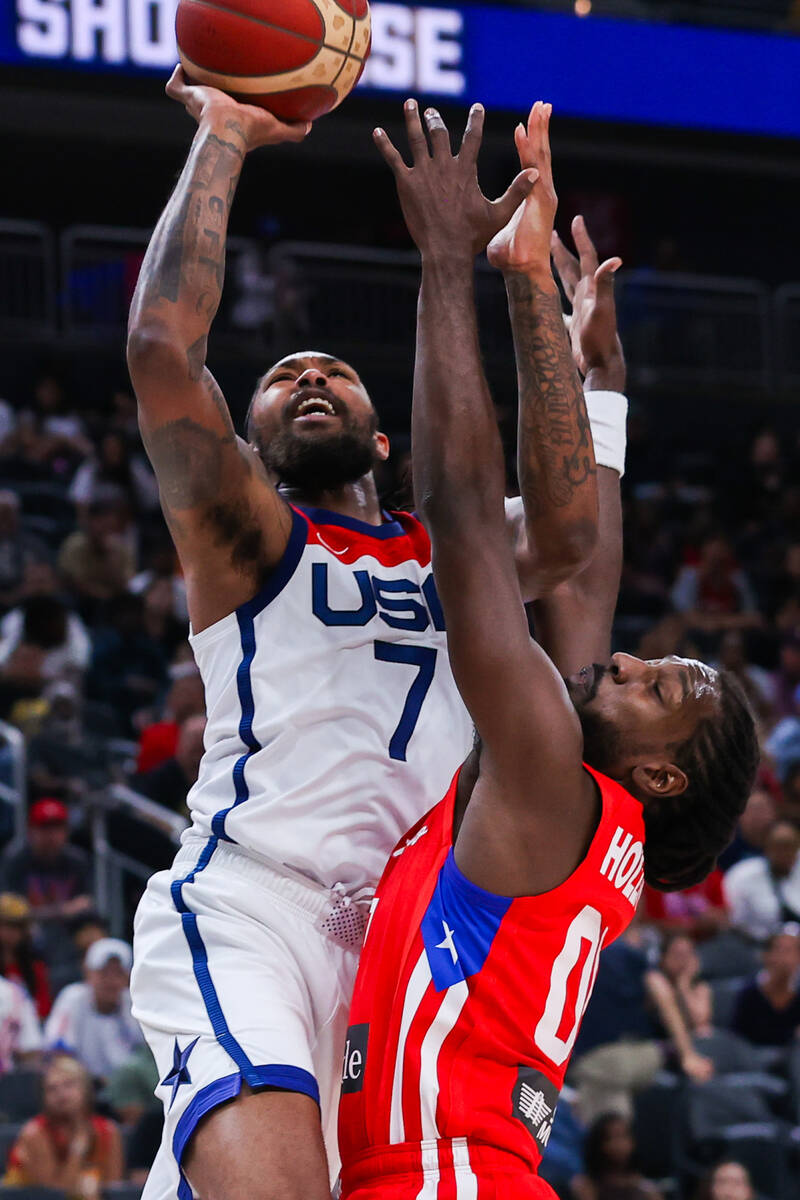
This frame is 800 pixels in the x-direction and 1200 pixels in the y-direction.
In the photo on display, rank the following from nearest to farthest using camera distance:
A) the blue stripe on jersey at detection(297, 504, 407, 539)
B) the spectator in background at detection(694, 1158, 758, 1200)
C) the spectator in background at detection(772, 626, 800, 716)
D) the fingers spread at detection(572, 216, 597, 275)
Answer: the blue stripe on jersey at detection(297, 504, 407, 539)
the fingers spread at detection(572, 216, 597, 275)
the spectator in background at detection(694, 1158, 758, 1200)
the spectator in background at detection(772, 626, 800, 716)

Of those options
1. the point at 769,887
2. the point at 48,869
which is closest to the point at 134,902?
the point at 48,869

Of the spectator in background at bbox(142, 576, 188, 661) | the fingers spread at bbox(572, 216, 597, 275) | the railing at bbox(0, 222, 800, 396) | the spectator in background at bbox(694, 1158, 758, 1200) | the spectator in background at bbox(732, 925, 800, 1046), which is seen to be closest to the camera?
the fingers spread at bbox(572, 216, 597, 275)

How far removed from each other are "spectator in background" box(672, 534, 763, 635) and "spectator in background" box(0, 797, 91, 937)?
6.37m

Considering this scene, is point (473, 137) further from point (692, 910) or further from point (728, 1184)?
point (692, 910)

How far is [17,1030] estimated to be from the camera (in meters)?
7.39

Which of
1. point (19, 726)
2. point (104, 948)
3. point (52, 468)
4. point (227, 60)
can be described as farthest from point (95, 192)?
point (227, 60)

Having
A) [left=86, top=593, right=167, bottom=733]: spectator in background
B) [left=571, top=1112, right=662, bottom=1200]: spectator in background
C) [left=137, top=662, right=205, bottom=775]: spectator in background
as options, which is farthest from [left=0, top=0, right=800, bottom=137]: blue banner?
[left=571, top=1112, right=662, bottom=1200]: spectator in background

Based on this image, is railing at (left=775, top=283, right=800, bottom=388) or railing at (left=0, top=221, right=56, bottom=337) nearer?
railing at (left=0, top=221, right=56, bottom=337)

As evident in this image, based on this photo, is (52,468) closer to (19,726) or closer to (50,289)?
(50,289)

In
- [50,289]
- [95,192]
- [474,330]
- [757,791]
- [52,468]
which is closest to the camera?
[474,330]

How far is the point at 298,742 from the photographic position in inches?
134

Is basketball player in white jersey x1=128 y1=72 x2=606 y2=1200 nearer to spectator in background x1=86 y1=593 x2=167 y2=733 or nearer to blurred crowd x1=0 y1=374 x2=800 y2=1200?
blurred crowd x1=0 y1=374 x2=800 y2=1200

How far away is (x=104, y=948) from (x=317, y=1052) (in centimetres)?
452

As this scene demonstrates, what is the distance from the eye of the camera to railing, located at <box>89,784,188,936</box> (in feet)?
27.5
